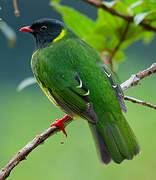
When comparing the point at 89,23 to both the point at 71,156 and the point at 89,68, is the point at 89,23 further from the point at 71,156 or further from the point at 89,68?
the point at 71,156

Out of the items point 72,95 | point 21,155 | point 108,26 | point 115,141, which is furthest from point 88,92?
point 21,155

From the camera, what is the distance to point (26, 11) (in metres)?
7.29

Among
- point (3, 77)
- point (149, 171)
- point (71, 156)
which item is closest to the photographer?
point (149, 171)

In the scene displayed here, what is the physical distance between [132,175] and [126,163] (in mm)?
283

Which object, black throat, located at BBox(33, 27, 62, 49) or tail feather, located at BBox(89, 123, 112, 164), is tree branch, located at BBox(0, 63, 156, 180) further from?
black throat, located at BBox(33, 27, 62, 49)

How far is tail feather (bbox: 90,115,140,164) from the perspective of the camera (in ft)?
9.68

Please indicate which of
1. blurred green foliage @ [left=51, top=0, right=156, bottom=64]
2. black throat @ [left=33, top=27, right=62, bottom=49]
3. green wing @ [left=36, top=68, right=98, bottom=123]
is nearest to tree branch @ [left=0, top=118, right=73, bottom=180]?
green wing @ [left=36, top=68, right=98, bottom=123]

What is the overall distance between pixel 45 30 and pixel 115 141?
4.87 ft

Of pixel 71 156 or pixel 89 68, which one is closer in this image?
pixel 89 68

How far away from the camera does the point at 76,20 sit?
363 centimetres

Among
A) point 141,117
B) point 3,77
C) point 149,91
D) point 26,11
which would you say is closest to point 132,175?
point 141,117

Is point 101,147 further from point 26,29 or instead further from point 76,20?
point 26,29

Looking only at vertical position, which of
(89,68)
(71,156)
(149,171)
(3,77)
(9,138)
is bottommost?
(149,171)

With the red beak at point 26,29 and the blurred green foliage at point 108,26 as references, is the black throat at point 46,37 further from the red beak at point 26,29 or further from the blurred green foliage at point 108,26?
the blurred green foliage at point 108,26
